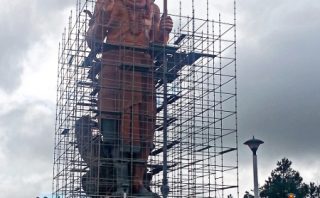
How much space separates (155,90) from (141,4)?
5.07m

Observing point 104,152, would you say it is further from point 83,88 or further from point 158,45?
point 158,45

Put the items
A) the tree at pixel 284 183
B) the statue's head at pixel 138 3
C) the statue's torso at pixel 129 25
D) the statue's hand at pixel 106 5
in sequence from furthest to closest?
the tree at pixel 284 183, the statue's head at pixel 138 3, the statue's torso at pixel 129 25, the statue's hand at pixel 106 5

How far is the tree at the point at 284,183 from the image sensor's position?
227 feet

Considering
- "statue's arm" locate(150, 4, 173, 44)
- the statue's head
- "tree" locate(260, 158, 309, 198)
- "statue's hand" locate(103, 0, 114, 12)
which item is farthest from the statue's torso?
"tree" locate(260, 158, 309, 198)

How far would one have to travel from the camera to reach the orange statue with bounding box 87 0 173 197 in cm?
4084

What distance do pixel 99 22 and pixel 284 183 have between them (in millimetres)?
33871

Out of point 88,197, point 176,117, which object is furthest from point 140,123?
point 88,197

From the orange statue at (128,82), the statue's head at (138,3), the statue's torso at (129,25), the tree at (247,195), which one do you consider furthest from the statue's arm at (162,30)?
the tree at (247,195)

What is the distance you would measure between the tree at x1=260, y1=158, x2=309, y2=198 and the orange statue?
98.3 ft

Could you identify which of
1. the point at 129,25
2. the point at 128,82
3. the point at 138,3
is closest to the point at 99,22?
the point at 129,25

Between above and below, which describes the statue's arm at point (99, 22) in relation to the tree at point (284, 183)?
above

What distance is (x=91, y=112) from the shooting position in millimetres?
41750

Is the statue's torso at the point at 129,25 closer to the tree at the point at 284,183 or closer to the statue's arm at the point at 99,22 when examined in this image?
the statue's arm at the point at 99,22

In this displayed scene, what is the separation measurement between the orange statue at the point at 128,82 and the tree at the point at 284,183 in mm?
29955
